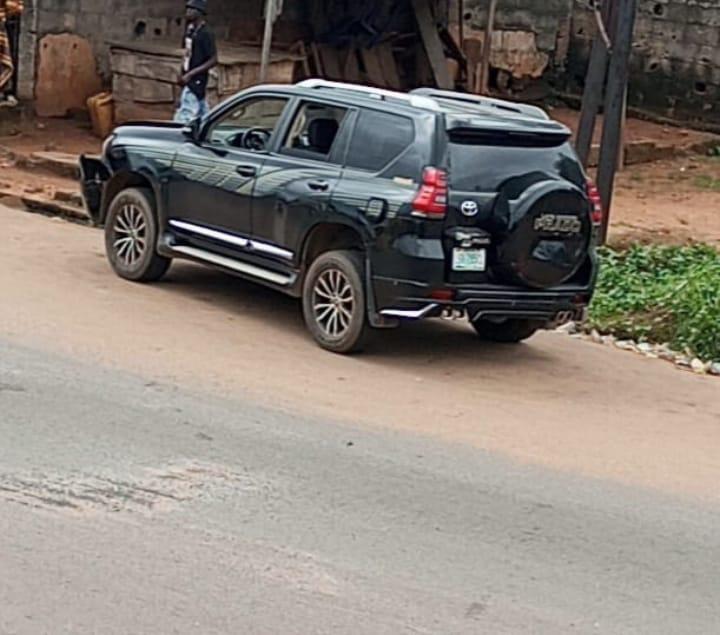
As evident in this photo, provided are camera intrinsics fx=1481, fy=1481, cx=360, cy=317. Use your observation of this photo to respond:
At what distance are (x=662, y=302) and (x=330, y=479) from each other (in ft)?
18.9

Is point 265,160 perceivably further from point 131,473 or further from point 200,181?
point 131,473

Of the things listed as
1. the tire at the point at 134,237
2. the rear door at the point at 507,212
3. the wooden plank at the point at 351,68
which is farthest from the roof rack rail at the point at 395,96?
the wooden plank at the point at 351,68

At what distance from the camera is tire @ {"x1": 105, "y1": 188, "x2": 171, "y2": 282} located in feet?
37.7

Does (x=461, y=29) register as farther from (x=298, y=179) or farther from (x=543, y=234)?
(x=543, y=234)

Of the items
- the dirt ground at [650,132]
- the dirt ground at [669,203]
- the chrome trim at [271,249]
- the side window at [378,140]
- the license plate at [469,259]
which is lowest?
the dirt ground at [669,203]

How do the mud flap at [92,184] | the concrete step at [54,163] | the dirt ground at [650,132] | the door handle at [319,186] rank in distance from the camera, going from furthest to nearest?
1. the dirt ground at [650,132]
2. the concrete step at [54,163]
3. the mud flap at [92,184]
4. the door handle at [319,186]

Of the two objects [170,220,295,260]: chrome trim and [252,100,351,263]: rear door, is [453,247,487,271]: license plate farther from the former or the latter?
[170,220,295,260]: chrome trim

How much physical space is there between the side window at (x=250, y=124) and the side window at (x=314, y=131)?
210 mm

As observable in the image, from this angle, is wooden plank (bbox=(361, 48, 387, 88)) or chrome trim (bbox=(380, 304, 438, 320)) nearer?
chrome trim (bbox=(380, 304, 438, 320))

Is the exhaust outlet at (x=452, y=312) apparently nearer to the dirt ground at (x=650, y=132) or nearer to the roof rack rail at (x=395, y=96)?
the roof rack rail at (x=395, y=96)

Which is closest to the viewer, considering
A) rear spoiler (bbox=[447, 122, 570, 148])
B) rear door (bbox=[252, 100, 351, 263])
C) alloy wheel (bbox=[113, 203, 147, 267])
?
rear spoiler (bbox=[447, 122, 570, 148])

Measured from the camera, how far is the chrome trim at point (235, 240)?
1050 centimetres

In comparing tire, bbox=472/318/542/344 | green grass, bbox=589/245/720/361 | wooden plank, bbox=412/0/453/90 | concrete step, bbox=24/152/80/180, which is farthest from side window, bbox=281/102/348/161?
wooden plank, bbox=412/0/453/90

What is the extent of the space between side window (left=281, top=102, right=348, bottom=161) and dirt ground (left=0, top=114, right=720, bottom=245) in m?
5.32
